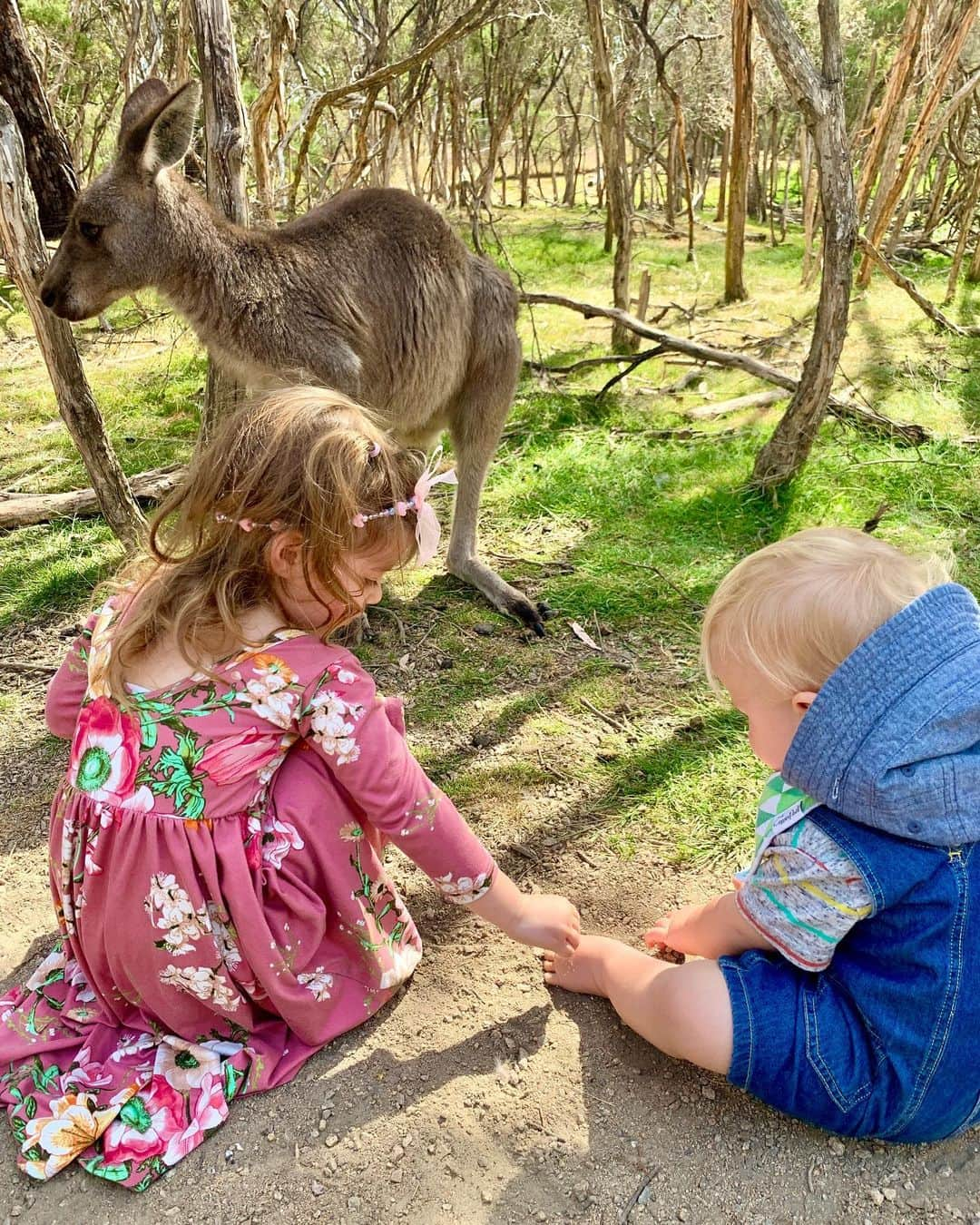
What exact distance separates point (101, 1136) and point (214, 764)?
644 millimetres

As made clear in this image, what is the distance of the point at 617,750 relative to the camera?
99.6 inches

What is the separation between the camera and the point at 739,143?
6.33 meters

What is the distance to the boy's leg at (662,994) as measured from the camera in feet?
4.84

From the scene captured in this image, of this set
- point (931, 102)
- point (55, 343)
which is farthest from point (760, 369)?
point (55, 343)

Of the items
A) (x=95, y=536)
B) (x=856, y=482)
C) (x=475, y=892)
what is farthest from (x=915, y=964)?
(x=95, y=536)

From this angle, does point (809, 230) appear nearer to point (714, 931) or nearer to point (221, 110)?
point (221, 110)

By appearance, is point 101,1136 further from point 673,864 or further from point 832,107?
point 832,107

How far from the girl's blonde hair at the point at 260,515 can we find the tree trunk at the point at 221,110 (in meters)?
1.97

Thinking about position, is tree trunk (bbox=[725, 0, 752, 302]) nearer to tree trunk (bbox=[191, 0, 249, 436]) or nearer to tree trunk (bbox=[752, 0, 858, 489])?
tree trunk (bbox=[752, 0, 858, 489])

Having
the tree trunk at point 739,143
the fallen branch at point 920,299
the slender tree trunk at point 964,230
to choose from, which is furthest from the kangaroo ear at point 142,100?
the slender tree trunk at point 964,230

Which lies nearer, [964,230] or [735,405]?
[735,405]

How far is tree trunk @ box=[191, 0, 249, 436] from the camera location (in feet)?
9.39

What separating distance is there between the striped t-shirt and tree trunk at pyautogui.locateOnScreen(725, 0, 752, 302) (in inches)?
203

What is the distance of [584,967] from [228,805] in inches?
30.3
